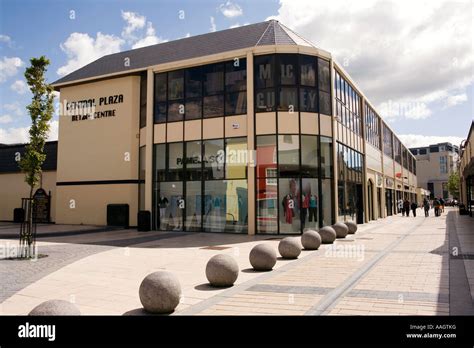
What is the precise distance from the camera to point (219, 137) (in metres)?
21.9

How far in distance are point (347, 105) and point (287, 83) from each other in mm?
7430

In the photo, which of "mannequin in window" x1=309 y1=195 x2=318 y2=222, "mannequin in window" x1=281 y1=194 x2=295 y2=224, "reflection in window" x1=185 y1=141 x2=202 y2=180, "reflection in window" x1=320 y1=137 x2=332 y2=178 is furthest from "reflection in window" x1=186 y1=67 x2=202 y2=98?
"mannequin in window" x1=309 y1=195 x2=318 y2=222

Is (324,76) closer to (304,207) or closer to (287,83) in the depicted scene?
(287,83)

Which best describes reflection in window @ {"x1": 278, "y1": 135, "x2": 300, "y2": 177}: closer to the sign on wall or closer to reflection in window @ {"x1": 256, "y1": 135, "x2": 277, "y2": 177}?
reflection in window @ {"x1": 256, "y1": 135, "x2": 277, "y2": 177}

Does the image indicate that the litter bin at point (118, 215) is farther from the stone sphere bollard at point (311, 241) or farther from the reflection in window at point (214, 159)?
the stone sphere bollard at point (311, 241)

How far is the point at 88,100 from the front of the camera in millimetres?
28562

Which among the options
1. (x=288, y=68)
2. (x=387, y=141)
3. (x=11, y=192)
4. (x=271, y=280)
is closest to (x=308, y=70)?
(x=288, y=68)

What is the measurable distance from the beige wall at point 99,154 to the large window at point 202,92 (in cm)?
330

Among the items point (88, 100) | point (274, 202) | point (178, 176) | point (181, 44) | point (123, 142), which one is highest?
point (181, 44)

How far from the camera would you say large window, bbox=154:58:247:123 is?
71.1 ft
